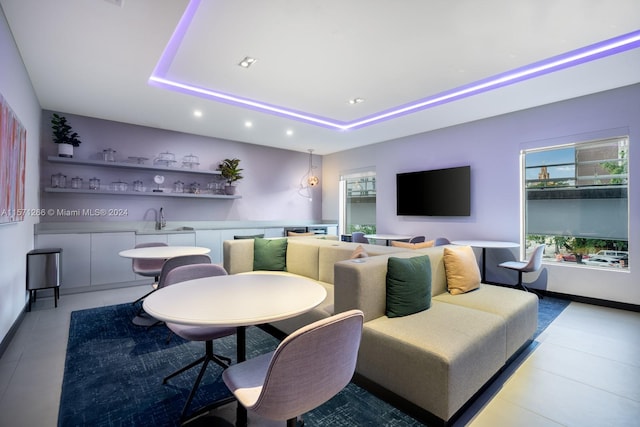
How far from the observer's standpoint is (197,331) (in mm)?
1889

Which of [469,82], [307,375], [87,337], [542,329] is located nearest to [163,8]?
[307,375]

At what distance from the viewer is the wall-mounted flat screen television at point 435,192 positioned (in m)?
5.07

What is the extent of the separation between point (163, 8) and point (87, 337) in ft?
9.66

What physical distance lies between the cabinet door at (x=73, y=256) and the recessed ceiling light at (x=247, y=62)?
11.0 feet

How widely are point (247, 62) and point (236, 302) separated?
2679 millimetres

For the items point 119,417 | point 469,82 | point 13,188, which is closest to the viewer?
point 119,417

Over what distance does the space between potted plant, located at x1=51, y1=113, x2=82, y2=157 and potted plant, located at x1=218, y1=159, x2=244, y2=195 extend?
2.32m

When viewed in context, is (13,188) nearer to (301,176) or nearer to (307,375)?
(307,375)

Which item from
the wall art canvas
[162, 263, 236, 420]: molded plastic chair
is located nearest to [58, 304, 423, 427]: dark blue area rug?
[162, 263, 236, 420]: molded plastic chair

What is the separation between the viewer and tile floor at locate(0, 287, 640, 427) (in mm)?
1775

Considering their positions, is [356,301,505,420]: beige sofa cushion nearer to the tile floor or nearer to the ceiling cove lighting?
the tile floor

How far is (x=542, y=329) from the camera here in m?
3.10

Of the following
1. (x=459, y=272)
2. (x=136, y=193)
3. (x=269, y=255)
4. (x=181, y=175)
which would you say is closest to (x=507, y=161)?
(x=459, y=272)

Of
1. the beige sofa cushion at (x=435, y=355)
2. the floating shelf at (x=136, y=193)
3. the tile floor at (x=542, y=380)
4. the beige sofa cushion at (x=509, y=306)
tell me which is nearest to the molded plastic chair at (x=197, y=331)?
the tile floor at (x=542, y=380)
